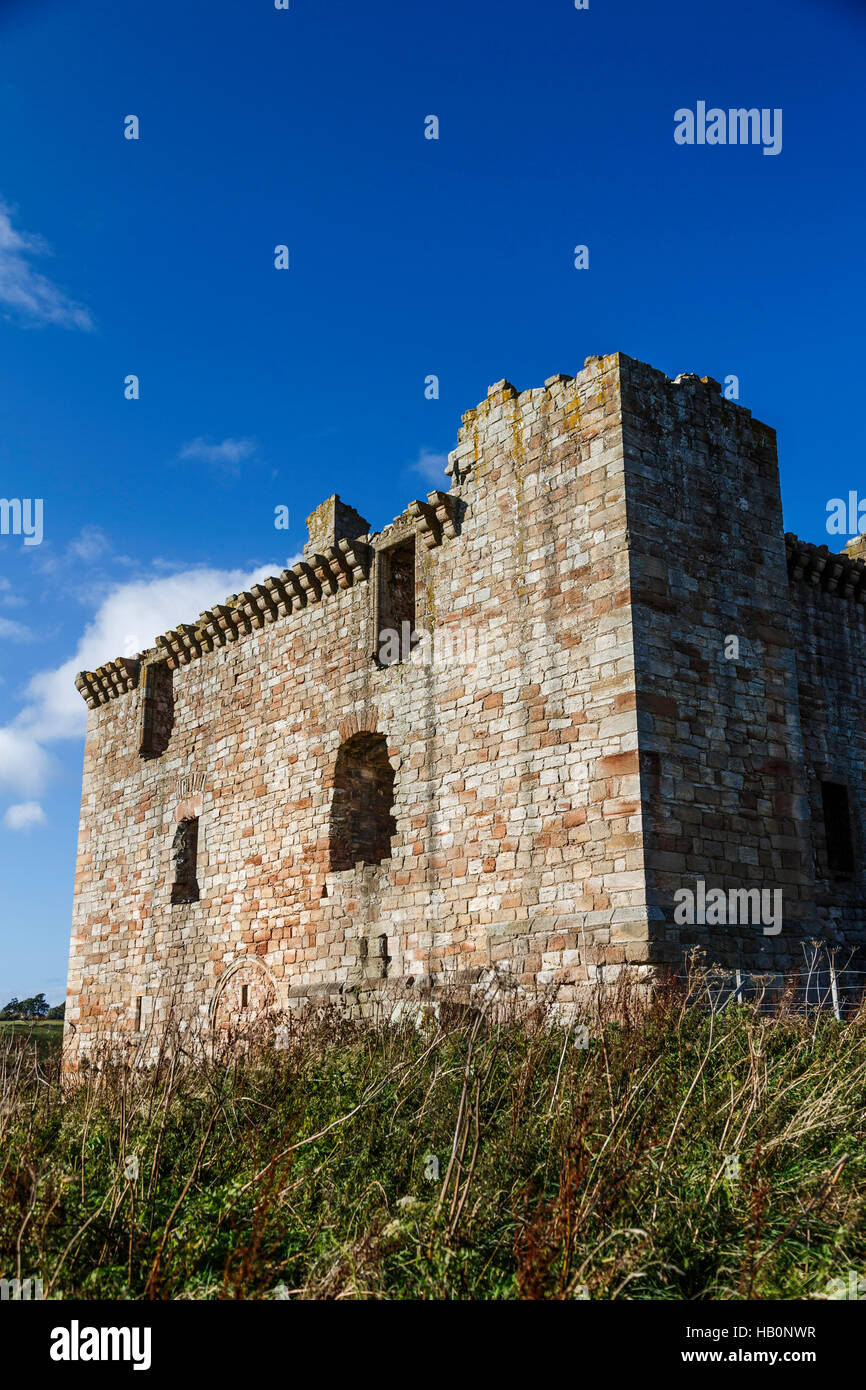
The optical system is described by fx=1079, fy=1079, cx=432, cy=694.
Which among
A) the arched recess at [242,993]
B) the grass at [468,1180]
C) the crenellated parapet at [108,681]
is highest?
the crenellated parapet at [108,681]

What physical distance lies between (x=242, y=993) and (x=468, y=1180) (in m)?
9.84

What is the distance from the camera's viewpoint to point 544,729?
9.96m

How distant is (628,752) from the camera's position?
9.17 meters

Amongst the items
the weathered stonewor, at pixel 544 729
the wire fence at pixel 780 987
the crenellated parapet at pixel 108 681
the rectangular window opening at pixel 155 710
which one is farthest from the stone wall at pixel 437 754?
the crenellated parapet at pixel 108 681

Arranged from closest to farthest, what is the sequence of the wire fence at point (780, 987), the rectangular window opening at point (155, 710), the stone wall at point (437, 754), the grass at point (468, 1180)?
1. the grass at point (468, 1180)
2. the wire fence at point (780, 987)
3. the stone wall at point (437, 754)
4. the rectangular window opening at point (155, 710)

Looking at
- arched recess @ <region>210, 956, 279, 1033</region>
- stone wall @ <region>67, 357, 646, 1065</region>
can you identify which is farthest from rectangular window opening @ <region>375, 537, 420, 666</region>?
arched recess @ <region>210, 956, 279, 1033</region>

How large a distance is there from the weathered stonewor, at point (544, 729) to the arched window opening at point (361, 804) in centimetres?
3

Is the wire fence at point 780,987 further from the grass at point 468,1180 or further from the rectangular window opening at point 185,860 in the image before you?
the rectangular window opening at point 185,860

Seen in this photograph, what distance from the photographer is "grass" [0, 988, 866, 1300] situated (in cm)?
401

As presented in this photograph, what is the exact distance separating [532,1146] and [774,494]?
8.00 m

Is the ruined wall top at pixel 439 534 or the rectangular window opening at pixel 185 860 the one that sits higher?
the ruined wall top at pixel 439 534

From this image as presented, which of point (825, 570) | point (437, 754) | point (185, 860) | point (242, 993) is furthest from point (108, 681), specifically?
point (825, 570)

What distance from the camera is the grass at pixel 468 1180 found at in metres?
4.01
